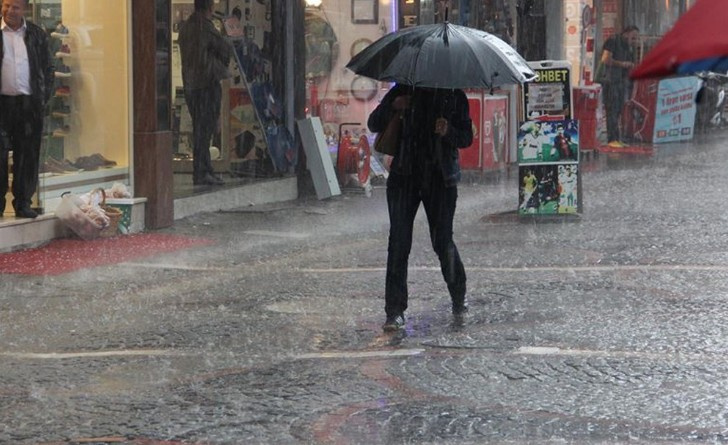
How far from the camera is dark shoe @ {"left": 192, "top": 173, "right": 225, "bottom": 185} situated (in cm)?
1584

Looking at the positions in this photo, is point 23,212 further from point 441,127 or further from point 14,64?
point 441,127

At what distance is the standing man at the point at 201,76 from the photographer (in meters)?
15.9

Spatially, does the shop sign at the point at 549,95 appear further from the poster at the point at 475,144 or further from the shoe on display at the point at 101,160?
the poster at the point at 475,144

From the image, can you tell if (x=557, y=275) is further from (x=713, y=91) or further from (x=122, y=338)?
(x=713, y=91)

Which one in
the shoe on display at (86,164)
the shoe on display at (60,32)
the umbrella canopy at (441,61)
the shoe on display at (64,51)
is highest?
the shoe on display at (60,32)

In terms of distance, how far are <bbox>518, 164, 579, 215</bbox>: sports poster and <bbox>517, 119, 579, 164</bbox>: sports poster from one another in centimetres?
14

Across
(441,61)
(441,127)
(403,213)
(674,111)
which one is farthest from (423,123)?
(674,111)

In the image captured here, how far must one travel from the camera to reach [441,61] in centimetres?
840

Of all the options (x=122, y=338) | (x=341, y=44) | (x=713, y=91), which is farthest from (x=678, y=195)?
(x=713, y=91)

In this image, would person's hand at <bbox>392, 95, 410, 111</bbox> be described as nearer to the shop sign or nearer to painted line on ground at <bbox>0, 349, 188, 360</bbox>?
painted line on ground at <bbox>0, 349, 188, 360</bbox>

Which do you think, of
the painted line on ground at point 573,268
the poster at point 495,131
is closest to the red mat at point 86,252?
the painted line on ground at point 573,268

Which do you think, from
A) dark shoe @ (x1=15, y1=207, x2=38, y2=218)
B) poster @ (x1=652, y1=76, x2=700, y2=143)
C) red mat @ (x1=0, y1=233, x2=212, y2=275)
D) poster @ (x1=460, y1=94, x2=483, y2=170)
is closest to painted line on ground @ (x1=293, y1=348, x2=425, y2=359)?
red mat @ (x1=0, y1=233, x2=212, y2=275)

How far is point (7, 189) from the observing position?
41.6ft

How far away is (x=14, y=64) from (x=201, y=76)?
3.80m
